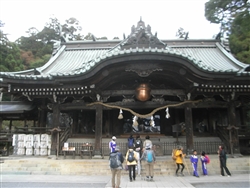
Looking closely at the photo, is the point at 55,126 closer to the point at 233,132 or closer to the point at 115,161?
the point at 115,161

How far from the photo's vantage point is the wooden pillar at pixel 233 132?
1066 centimetres

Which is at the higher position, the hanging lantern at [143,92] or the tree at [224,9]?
the tree at [224,9]

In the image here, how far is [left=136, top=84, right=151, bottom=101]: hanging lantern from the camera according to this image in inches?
422

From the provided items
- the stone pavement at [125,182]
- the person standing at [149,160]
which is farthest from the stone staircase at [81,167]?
the person standing at [149,160]

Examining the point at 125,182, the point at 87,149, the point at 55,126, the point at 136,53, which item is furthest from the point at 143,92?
the point at 55,126

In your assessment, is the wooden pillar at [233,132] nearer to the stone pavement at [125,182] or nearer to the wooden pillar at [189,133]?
the wooden pillar at [189,133]

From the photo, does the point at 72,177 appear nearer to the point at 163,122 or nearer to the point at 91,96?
the point at 91,96

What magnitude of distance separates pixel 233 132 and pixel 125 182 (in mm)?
6784

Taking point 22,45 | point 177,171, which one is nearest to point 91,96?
point 177,171

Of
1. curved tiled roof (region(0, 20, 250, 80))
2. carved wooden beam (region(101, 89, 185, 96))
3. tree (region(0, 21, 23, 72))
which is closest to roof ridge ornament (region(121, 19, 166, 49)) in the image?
curved tiled roof (region(0, 20, 250, 80))

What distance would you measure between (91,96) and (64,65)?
448 cm

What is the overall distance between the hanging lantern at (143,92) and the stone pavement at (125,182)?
3.99 m

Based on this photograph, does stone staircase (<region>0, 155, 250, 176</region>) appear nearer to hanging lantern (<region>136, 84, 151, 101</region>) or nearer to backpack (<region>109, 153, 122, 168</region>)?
backpack (<region>109, 153, 122, 168</region>)

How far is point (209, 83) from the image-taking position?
10.2 m
